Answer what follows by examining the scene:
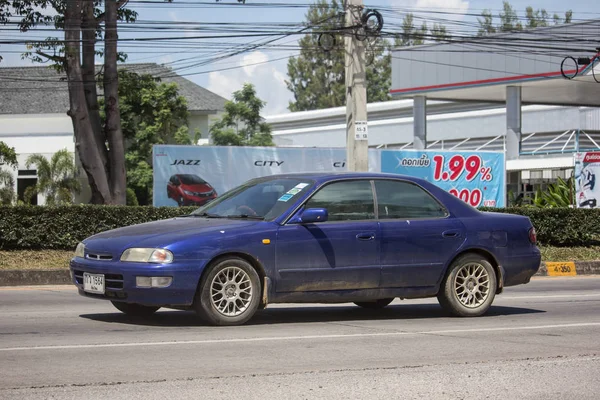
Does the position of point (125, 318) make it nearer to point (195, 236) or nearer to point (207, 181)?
point (195, 236)

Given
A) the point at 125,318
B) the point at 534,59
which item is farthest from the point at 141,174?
the point at 125,318

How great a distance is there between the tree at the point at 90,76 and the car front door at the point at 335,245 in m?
13.5

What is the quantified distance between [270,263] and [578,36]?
87.7 ft

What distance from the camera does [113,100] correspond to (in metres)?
23.2

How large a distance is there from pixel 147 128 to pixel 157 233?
36922mm

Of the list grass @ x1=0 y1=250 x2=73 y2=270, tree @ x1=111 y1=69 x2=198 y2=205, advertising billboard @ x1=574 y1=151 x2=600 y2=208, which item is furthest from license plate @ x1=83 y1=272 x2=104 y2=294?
tree @ x1=111 y1=69 x2=198 y2=205

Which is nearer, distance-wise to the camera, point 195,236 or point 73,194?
point 195,236

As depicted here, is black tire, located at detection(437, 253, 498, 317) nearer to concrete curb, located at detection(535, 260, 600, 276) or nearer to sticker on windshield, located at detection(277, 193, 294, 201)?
sticker on windshield, located at detection(277, 193, 294, 201)

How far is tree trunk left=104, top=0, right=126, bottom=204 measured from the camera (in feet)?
75.8

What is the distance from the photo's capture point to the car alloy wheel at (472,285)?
10062 mm

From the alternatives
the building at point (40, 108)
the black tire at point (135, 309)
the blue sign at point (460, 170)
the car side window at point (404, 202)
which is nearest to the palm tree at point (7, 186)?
the building at point (40, 108)

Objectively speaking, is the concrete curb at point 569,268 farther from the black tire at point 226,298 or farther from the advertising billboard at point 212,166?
the black tire at point 226,298

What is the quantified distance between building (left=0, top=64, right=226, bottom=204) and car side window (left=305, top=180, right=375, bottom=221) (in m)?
39.8

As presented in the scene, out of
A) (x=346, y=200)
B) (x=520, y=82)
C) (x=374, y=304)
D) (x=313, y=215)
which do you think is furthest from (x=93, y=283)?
(x=520, y=82)
